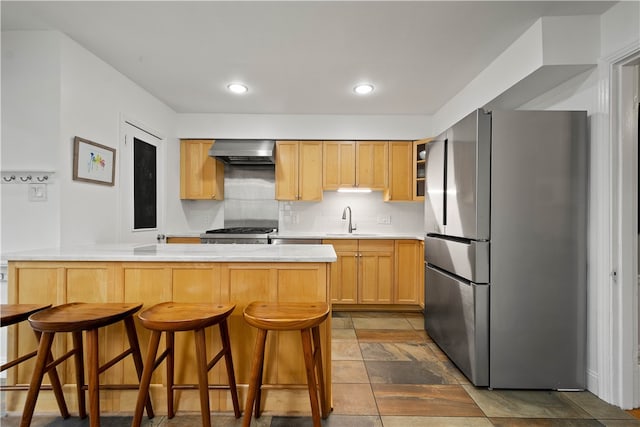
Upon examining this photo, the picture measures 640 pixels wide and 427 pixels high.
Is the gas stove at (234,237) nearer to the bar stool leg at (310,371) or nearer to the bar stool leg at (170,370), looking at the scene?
the bar stool leg at (170,370)

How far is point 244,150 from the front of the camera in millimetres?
3898

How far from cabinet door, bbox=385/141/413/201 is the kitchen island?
2.54 m

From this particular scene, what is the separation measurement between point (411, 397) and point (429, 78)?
266cm

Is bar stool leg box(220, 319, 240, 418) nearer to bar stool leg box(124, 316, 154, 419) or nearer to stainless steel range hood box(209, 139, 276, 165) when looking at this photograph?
bar stool leg box(124, 316, 154, 419)

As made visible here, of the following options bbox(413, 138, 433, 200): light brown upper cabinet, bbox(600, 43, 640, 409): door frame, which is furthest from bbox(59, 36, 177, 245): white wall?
bbox(600, 43, 640, 409): door frame

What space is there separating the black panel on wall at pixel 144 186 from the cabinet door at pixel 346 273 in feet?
6.47

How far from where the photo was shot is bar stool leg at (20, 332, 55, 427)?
1.52 meters

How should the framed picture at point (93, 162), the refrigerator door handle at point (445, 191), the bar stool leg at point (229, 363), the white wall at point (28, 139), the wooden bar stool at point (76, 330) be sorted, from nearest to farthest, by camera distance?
the wooden bar stool at point (76, 330), the bar stool leg at point (229, 363), the white wall at point (28, 139), the framed picture at point (93, 162), the refrigerator door handle at point (445, 191)

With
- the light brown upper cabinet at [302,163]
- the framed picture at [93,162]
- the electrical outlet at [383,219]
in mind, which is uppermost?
the light brown upper cabinet at [302,163]

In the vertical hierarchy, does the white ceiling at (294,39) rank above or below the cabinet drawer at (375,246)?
above

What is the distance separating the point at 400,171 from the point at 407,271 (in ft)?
4.22

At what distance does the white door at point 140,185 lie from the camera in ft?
9.89

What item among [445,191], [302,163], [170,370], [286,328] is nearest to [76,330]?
[170,370]

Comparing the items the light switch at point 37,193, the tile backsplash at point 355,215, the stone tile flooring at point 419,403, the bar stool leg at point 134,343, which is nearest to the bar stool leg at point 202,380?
the stone tile flooring at point 419,403
